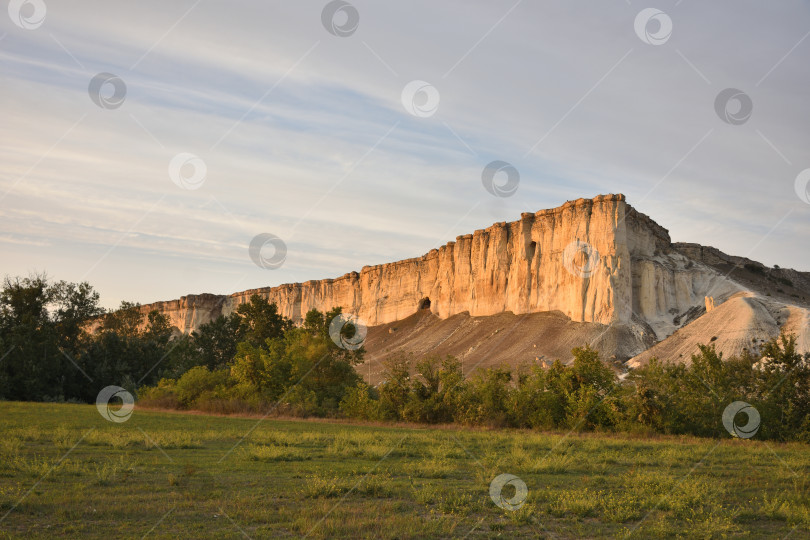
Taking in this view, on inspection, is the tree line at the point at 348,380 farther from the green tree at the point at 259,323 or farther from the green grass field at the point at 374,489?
the green grass field at the point at 374,489

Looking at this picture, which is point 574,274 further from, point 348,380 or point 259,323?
point 348,380

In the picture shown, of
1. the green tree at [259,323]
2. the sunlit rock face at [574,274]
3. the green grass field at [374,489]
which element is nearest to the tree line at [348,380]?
the green tree at [259,323]

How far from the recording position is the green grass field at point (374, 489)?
914 cm

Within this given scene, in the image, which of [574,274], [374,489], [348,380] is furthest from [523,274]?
[374,489]

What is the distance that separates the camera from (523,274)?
264 ft

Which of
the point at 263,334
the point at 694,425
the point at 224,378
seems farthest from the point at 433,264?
the point at 694,425

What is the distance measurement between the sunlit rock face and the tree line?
26905mm

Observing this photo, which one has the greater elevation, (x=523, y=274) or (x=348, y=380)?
(x=523, y=274)

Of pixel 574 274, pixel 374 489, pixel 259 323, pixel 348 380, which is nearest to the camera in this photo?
pixel 374 489

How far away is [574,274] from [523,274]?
382 inches

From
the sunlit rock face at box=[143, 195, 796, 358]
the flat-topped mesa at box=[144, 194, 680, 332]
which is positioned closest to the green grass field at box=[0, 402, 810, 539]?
the sunlit rock face at box=[143, 195, 796, 358]

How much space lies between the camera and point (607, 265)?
2680 inches

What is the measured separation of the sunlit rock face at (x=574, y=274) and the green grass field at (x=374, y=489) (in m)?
48.8

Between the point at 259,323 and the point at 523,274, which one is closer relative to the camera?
the point at 259,323
